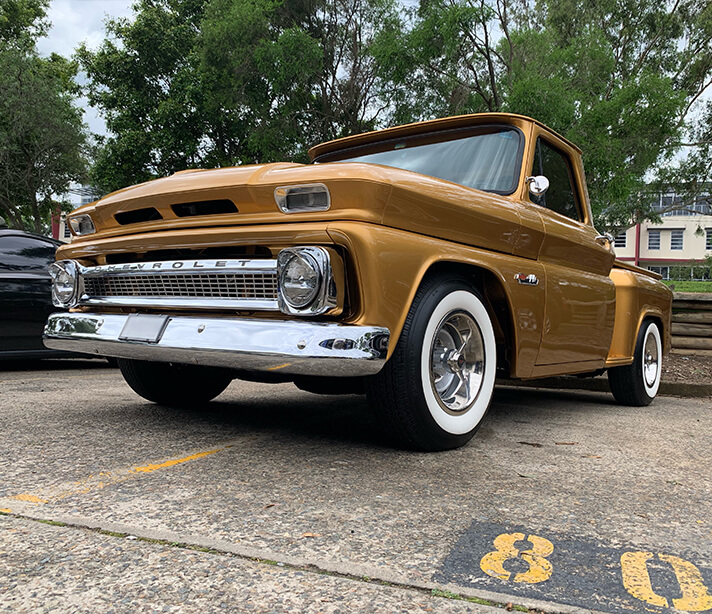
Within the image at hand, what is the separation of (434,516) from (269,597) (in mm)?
748

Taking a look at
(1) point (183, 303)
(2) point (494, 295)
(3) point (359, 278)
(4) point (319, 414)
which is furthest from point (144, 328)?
(2) point (494, 295)

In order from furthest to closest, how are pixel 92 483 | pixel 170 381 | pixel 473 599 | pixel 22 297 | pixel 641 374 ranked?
pixel 22 297 → pixel 641 374 → pixel 170 381 → pixel 92 483 → pixel 473 599

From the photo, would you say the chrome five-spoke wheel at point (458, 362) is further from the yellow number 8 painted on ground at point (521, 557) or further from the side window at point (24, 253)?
the side window at point (24, 253)

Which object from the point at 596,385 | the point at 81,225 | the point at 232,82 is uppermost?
the point at 232,82

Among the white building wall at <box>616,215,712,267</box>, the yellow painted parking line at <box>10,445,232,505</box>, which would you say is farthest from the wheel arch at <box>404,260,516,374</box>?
the white building wall at <box>616,215,712,267</box>

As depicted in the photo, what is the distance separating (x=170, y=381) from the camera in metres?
3.91

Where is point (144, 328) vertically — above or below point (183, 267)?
below

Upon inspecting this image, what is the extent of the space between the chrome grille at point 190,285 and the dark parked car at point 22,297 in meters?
3.07

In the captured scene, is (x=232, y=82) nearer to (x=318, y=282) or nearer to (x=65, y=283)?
(x=65, y=283)

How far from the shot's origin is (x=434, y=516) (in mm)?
2045

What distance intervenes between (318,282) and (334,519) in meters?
0.89

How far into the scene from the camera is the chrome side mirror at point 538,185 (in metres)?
3.58

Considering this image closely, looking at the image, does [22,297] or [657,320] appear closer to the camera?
[657,320]

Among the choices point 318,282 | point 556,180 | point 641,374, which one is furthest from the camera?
point 641,374
